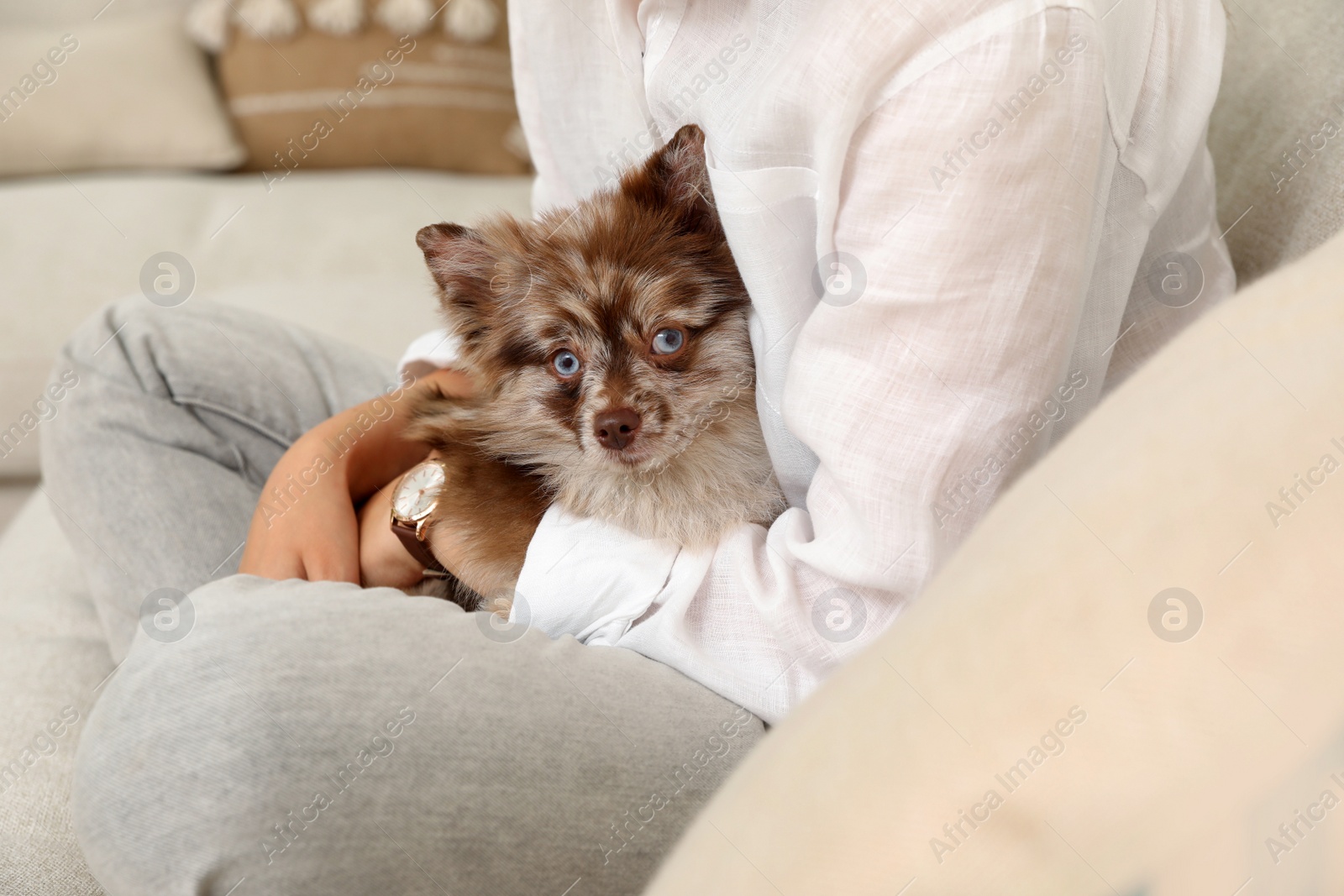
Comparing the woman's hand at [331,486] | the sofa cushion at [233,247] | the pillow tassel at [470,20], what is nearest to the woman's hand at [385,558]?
the woman's hand at [331,486]

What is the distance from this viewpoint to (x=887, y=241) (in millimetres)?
760

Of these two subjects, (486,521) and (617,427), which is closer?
(617,427)

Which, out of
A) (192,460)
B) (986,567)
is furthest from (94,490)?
(986,567)

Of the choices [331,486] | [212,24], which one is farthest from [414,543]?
[212,24]

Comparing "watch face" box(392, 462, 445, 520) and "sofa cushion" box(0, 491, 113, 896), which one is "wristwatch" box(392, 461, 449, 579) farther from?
"sofa cushion" box(0, 491, 113, 896)

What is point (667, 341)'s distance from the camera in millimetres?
1060

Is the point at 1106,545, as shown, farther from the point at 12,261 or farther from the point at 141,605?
the point at 12,261

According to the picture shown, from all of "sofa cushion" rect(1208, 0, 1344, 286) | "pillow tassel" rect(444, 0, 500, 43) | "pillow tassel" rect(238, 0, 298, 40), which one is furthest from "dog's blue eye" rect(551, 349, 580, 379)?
"pillow tassel" rect(238, 0, 298, 40)

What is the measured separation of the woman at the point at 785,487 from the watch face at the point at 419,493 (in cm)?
24

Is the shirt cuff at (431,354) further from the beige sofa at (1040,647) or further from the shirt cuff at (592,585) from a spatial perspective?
the beige sofa at (1040,647)

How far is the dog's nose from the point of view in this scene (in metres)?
1.04

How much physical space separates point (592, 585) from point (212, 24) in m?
2.78

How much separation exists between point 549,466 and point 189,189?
7.49 ft

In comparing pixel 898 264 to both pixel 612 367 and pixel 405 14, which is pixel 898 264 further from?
pixel 405 14
